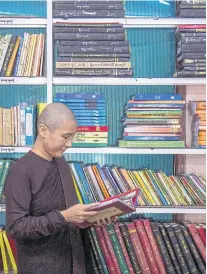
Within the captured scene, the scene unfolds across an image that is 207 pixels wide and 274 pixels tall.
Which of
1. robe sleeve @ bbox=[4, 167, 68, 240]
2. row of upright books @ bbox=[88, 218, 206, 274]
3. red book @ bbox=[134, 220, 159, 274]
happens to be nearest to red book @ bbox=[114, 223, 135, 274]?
row of upright books @ bbox=[88, 218, 206, 274]

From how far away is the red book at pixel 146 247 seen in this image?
8.87 ft

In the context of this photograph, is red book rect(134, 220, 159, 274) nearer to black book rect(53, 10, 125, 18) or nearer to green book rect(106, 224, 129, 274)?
green book rect(106, 224, 129, 274)

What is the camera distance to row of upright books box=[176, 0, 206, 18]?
9.41 feet

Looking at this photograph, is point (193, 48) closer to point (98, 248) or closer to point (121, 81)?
point (121, 81)

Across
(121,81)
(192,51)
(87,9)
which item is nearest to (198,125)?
(192,51)

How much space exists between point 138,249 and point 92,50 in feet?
4.10

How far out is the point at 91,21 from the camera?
2871 mm

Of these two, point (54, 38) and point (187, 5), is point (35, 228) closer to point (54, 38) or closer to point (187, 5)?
point (54, 38)

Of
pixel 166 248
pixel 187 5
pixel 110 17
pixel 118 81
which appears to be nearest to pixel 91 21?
pixel 110 17

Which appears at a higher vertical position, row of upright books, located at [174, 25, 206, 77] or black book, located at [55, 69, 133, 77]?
row of upright books, located at [174, 25, 206, 77]

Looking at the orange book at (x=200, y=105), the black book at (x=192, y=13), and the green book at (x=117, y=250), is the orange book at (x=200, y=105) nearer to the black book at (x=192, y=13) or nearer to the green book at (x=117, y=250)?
the black book at (x=192, y=13)

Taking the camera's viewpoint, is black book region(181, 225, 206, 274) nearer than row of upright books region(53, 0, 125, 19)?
Yes

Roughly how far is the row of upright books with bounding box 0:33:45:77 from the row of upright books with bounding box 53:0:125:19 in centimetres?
25

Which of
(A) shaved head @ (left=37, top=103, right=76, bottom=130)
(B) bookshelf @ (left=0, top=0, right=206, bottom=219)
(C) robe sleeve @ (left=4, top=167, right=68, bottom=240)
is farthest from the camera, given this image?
(B) bookshelf @ (left=0, top=0, right=206, bottom=219)
